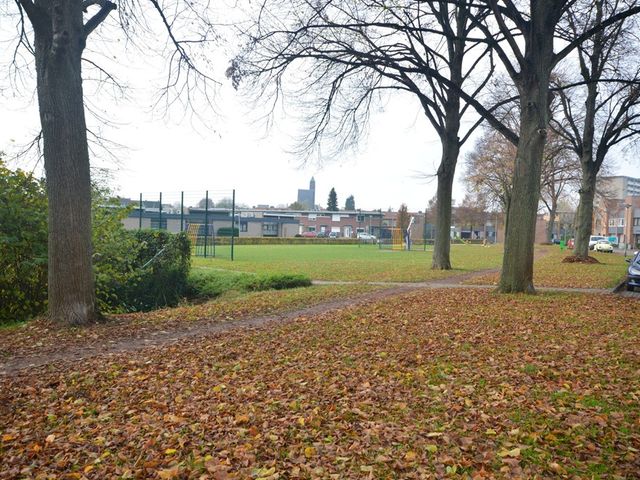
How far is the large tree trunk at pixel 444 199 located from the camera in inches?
736

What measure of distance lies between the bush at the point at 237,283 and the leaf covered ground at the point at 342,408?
22.3 feet

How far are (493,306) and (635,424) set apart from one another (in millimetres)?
5839

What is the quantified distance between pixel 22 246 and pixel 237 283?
6071mm

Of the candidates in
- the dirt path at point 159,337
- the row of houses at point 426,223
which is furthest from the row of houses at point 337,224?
the dirt path at point 159,337

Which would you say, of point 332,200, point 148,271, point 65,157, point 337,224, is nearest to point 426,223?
point 337,224

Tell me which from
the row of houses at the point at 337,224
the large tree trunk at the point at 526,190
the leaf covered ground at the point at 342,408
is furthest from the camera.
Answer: the row of houses at the point at 337,224

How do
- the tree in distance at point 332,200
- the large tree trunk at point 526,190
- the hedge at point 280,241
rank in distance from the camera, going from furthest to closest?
the tree in distance at point 332,200 → the hedge at point 280,241 → the large tree trunk at point 526,190

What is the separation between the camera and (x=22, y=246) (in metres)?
9.68

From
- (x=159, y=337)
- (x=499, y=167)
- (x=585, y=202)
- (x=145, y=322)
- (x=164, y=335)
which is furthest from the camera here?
(x=499, y=167)

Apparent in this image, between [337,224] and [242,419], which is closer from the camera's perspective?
[242,419]

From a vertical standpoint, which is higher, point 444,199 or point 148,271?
point 444,199

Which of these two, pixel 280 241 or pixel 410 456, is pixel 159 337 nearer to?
pixel 410 456

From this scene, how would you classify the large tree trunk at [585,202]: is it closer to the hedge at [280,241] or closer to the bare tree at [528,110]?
the bare tree at [528,110]

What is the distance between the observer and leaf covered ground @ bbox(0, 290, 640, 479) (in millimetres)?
3479
